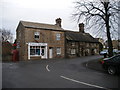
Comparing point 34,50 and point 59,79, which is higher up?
point 34,50

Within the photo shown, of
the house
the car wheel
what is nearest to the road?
the car wheel

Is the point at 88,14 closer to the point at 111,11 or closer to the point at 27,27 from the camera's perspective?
the point at 111,11

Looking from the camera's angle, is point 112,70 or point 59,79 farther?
point 112,70

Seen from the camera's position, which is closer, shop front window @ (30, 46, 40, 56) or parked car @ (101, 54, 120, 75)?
parked car @ (101, 54, 120, 75)

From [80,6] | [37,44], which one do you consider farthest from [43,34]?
[80,6]

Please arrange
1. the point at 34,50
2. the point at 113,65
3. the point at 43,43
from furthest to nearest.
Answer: the point at 43,43 → the point at 34,50 → the point at 113,65

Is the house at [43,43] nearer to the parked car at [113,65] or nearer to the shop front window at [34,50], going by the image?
the shop front window at [34,50]

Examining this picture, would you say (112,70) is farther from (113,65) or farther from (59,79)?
(59,79)

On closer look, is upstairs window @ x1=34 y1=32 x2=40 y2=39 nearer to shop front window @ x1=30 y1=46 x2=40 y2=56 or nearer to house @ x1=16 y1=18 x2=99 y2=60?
house @ x1=16 y1=18 x2=99 y2=60

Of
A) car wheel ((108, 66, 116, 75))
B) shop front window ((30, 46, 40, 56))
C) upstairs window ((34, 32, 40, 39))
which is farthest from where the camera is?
upstairs window ((34, 32, 40, 39))

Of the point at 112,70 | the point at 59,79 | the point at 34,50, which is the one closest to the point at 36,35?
the point at 34,50

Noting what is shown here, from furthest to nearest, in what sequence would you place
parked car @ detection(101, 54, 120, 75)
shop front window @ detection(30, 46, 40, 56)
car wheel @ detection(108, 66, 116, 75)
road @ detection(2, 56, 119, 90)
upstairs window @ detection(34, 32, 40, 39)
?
upstairs window @ detection(34, 32, 40, 39), shop front window @ detection(30, 46, 40, 56), car wheel @ detection(108, 66, 116, 75), parked car @ detection(101, 54, 120, 75), road @ detection(2, 56, 119, 90)

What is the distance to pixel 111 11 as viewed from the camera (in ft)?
59.5

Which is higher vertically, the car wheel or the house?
the house
